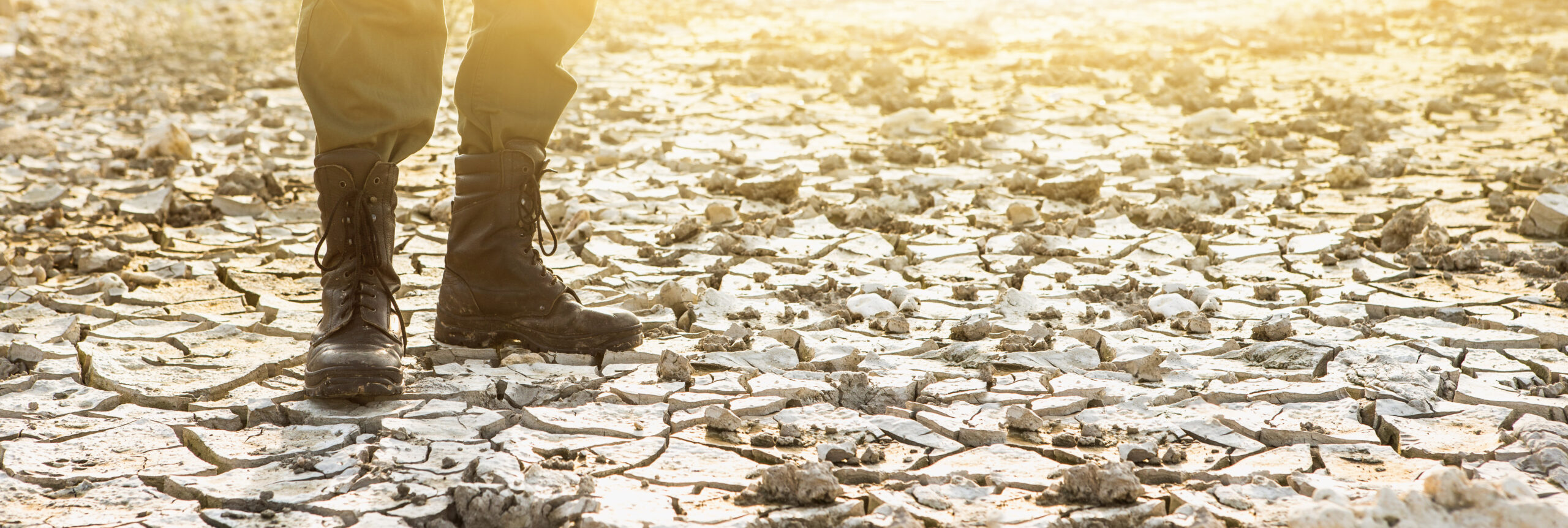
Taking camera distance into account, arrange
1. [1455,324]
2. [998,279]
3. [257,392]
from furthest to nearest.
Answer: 1. [998,279]
2. [1455,324]
3. [257,392]

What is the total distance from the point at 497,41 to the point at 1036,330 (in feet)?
3.90

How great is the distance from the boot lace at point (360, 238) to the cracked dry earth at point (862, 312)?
0.17m

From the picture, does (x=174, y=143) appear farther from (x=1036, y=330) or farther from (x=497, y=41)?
(x=1036, y=330)

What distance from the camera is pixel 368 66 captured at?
1.91m

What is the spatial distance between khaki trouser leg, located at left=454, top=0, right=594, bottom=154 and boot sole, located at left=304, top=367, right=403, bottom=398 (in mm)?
469

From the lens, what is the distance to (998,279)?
9.18ft

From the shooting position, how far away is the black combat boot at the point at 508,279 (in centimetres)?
215

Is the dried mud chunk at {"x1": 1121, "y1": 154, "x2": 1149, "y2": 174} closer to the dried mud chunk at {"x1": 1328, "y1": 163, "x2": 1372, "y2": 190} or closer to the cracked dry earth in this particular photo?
the cracked dry earth

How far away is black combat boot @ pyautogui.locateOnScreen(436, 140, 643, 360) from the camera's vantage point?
215 centimetres

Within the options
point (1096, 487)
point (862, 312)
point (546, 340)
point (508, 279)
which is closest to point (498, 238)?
point (508, 279)

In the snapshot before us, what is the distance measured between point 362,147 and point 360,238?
0.16 metres

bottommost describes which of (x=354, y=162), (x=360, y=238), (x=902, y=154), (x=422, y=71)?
(x=902, y=154)

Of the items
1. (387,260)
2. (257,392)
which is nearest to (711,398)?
(387,260)

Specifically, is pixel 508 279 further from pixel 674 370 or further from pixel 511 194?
pixel 674 370
